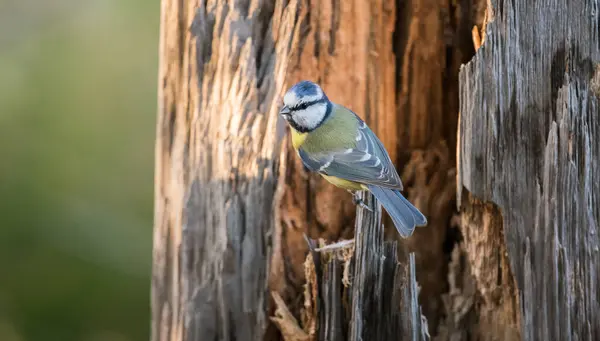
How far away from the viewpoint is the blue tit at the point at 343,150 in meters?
1.77

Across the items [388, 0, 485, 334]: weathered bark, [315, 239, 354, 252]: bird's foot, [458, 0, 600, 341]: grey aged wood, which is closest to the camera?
[458, 0, 600, 341]: grey aged wood

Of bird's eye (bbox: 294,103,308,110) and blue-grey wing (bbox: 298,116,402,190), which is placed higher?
bird's eye (bbox: 294,103,308,110)

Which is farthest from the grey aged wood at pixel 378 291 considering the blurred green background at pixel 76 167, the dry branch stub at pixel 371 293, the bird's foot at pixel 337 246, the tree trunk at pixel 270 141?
the blurred green background at pixel 76 167

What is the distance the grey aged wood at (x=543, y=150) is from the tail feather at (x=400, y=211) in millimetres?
142

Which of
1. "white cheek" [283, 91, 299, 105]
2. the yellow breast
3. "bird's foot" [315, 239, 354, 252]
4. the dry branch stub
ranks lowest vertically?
the dry branch stub

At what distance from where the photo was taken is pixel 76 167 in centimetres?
339

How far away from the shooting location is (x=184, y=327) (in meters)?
1.89

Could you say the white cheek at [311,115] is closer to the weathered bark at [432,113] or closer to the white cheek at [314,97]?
the white cheek at [314,97]

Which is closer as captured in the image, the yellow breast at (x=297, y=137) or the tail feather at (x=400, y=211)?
the tail feather at (x=400, y=211)

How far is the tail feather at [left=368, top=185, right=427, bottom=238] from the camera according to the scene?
5.69 feet

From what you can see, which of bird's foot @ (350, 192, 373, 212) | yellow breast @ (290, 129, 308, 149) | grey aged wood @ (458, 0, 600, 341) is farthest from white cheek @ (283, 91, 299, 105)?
grey aged wood @ (458, 0, 600, 341)

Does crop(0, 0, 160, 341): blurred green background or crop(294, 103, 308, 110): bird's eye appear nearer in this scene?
crop(294, 103, 308, 110): bird's eye

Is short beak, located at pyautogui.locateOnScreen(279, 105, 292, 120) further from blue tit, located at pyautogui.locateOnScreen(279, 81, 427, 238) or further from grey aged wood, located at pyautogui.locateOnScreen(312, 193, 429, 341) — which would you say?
grey aged wood, located at pyautogui.locateOnScreen(312, 193, 429, 341)

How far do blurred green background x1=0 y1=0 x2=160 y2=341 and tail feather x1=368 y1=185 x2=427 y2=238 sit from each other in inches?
69.5
